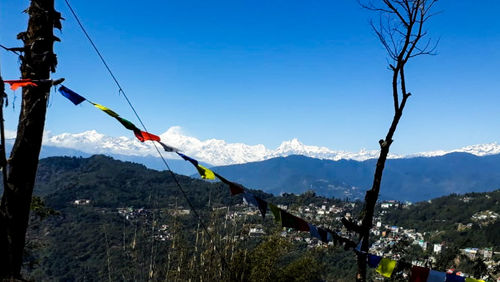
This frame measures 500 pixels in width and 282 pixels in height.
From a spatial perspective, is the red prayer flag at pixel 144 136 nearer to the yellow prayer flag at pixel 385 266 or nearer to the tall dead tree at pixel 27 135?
the tall dead tree at pixel 27 135

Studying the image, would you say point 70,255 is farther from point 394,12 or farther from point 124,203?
point 394,12

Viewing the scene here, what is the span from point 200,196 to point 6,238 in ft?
514

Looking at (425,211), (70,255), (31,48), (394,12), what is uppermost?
(394,12)

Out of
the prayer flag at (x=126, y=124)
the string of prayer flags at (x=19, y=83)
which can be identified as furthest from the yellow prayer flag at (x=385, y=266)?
the string of prayer flags at (x=19, y=83)

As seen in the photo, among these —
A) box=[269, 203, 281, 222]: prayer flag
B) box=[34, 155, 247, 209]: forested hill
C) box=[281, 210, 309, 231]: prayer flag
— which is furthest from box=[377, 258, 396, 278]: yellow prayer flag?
box=[34, 155, 247, 209]: forested hill

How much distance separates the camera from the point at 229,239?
46.3ft

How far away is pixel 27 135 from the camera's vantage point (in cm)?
448

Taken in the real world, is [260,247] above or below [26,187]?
below

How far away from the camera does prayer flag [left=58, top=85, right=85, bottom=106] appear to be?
16.9 feet

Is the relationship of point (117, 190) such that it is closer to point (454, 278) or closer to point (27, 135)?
point (27, 135)

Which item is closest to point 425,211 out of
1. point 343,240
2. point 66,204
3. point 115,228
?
point 115,228

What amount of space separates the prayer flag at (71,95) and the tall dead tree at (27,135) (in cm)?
39

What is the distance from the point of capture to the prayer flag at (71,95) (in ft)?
16.9

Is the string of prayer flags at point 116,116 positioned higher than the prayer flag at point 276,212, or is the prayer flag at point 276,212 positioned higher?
the string of prayer flags at point 116,116
